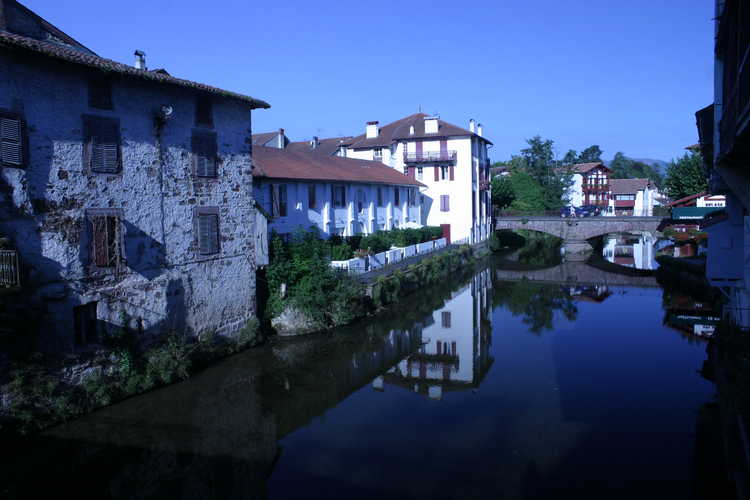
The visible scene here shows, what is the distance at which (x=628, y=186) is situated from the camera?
272 feet

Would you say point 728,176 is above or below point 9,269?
above

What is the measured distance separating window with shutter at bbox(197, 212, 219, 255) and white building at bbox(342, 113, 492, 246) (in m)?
27.8

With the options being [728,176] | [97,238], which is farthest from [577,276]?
[97,238]

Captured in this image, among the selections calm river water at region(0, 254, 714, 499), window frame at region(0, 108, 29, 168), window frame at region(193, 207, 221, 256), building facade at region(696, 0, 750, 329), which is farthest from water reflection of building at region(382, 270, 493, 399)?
window frame at region(0, 108, 29, 168)

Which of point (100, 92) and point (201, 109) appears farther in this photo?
point (201, 109)

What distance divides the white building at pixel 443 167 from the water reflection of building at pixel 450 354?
15.8 m

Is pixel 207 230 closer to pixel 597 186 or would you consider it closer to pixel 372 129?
pixel 372 129

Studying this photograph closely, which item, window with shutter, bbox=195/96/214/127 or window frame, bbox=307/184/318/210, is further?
window frame, bbox=307/184/318/210

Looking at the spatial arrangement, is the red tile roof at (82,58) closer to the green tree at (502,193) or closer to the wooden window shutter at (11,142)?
the wooden window shutter at (11,142)

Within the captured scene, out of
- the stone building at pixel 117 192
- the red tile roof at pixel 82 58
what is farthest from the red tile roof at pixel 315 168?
the red tile roof at pixel 82 58

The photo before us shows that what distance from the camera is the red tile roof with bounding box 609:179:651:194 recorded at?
270 ft

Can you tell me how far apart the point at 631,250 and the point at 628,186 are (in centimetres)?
3382

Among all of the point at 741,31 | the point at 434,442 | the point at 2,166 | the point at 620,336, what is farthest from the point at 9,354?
the point at 620,336

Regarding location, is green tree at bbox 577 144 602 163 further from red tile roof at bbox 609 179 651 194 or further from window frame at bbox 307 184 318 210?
window frame at bbox 307 184 318 210
